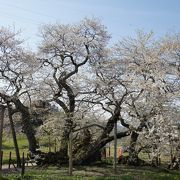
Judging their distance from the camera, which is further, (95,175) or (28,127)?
(28,127)

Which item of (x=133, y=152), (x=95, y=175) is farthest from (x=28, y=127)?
(x=95, y=175)

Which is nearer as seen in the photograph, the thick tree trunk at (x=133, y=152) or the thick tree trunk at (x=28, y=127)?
the thick tree trunk at (x=133, y=152)

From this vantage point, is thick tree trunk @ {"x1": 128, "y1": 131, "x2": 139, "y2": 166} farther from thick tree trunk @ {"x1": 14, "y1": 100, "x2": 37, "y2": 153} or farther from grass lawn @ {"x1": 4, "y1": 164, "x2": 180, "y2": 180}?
thick tree trunk @ {"x1": 14, "y1": 100, "x2": 37, "y2": 153}

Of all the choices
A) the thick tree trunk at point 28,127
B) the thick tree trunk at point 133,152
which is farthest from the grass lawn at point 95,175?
the thick tree trunk at point 28,127

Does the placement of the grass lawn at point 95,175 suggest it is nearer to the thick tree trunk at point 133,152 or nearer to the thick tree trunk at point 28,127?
the thick tree trunk at point 133,152

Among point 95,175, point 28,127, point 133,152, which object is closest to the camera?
point 95,175

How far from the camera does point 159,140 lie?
1886 cm

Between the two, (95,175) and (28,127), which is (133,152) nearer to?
(95,175)

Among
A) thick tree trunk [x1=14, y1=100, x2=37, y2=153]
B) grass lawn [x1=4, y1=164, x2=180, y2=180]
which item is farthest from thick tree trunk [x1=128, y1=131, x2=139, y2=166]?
thick tree trunk [x1=14, y1=100, x2=37, y2=153]

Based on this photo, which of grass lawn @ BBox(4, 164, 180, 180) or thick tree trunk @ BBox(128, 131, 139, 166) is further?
thick tree trunk @ BBox(128, 131, 139, 166)

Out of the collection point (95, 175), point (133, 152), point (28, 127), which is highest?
point (28, 127)

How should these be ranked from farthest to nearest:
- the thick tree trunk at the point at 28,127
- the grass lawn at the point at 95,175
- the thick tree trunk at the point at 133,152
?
the thick tree trunk at the point at 28,127 < the thick tree trunk at the point at 133,152 < the grass lawn at the point at 95,175

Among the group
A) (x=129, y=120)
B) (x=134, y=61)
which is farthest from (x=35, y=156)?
(x=134, y=61)

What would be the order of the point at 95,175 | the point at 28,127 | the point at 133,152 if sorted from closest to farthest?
the point at 95,175
the point at 133,152
the point at 28,127
